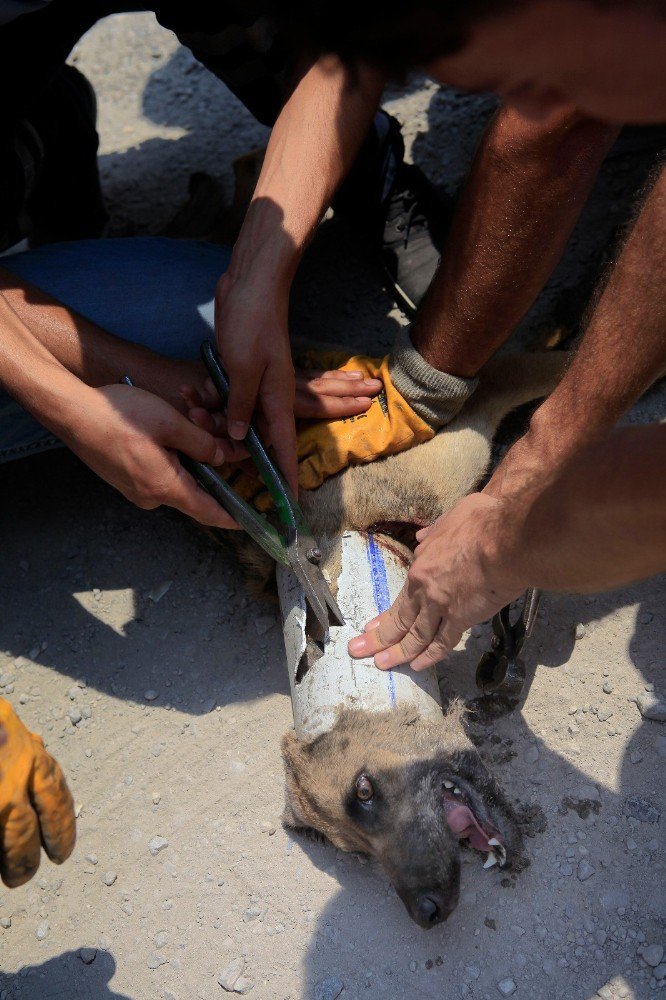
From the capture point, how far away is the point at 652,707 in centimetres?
299

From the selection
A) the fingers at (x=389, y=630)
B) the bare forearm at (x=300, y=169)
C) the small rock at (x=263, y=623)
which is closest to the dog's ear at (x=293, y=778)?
the fingers at (x=389, y=630)

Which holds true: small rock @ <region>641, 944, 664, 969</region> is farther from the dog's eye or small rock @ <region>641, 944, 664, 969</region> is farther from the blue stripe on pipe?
the blue stripe on pipe

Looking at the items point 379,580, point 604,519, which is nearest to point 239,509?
point 379,580

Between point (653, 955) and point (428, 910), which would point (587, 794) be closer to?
point (653, 955)

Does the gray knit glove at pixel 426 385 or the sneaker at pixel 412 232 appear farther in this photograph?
the sneaker at pixel 412 232

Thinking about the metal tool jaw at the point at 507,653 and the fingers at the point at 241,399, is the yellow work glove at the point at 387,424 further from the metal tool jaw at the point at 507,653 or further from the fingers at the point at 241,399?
the metal tool jaw at the point at 507,653

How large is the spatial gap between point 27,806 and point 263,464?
124 centimetres

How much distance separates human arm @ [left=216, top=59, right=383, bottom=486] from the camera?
2.74 metres

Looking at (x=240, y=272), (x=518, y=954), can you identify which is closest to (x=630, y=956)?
(x=518, y=954)

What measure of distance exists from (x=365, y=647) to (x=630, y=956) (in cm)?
127

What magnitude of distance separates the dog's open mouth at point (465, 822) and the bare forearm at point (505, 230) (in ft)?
4.87

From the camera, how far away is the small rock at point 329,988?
2.68m

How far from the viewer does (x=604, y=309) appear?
2.75m

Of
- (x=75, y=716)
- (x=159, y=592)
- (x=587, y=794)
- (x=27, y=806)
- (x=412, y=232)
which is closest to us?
(x=27, y=806)
